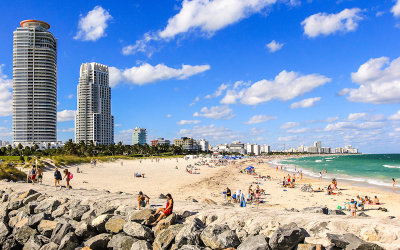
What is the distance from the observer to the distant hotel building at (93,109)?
531ft

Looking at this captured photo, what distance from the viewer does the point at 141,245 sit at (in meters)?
8.42

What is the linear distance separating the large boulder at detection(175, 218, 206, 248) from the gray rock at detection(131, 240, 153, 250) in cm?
101

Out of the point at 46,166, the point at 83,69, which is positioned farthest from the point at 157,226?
the point at 83,69

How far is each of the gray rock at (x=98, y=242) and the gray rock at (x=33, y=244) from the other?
81.0 inches

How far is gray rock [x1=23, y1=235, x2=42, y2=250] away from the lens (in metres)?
9.84

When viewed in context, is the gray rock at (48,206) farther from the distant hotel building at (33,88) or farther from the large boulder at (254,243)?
the distant hotel building at (33,88)

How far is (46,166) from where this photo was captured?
1572 inches

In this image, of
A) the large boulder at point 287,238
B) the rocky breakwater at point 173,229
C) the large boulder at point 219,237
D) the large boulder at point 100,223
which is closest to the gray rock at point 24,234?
the rocky breakwater at point 173,229

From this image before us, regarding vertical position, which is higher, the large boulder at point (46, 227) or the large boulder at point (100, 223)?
the large boulder at point (100, 223)

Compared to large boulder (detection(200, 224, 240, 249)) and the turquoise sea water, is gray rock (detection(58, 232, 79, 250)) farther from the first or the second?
the turquoise sea water

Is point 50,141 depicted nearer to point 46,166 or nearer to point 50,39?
point 50,39

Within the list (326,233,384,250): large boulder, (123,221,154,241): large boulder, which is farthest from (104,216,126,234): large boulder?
(326,233,384,250): large boulder

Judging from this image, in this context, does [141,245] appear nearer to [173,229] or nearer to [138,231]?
[138,231]

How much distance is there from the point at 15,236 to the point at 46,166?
33.2m
